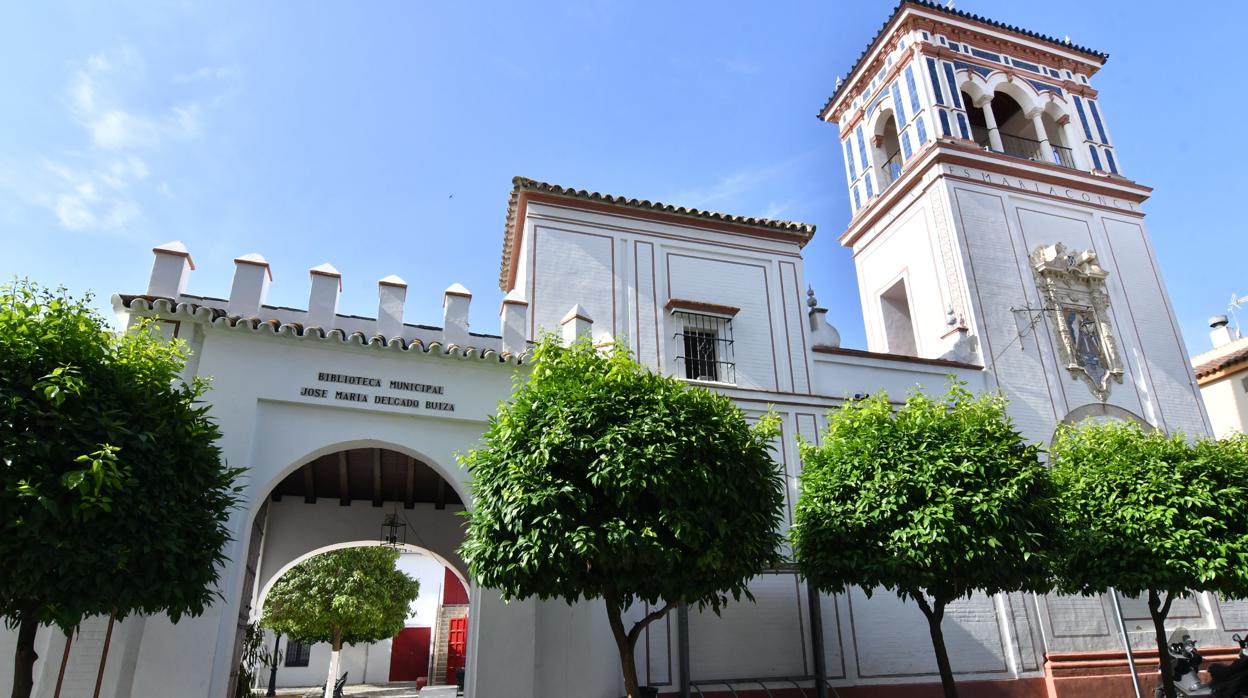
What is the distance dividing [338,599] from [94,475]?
68.4 ft

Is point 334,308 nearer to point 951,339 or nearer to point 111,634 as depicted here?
point 111,634

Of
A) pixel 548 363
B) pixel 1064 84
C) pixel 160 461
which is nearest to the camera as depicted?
pixel 160 461

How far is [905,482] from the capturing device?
9281 mm

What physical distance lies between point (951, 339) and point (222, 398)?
1306 cm

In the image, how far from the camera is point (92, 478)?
20.9 ft

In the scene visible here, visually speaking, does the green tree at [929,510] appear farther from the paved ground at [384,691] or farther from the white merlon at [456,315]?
the paved ground at [384,691]

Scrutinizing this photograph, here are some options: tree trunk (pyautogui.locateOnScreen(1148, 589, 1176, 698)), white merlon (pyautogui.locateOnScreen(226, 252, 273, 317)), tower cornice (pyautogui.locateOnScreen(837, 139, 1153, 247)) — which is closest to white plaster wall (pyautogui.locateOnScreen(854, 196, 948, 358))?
tower cornice (pyautogui.locateOnScreen(837, 139, 1153, 247))

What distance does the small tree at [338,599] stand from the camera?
25234mm

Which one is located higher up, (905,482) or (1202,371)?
(1202,371)

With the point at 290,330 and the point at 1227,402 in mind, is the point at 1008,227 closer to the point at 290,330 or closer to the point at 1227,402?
the point at 1227,402

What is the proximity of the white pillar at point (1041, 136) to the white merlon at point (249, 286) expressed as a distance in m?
17.3

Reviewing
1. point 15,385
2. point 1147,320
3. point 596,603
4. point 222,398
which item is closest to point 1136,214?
point 1147,320

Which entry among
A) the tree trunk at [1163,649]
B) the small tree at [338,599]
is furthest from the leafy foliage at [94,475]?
the small tree at [338,599]

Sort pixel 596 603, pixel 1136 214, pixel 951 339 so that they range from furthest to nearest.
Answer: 1. pixel 1136 214
2. pixel 951 339
3. pixel 596 603
